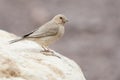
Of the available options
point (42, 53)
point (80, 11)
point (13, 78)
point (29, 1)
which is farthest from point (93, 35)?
point (13, 78)

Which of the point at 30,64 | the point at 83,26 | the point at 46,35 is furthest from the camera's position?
the point at 83,26

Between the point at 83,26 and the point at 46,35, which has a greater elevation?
the point at 83,26

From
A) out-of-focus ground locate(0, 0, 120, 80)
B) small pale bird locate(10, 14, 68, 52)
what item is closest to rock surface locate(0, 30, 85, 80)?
small pale bird locate(10, 14, 68, 52)

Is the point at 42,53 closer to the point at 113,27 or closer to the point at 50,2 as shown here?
the point at 113,27

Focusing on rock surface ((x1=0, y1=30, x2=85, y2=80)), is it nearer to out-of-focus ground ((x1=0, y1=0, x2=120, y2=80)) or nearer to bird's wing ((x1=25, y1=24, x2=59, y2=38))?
bird's wing ((x1=25, y1=24, x2=59, y2=38))

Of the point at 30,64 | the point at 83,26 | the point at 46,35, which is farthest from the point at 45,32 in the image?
the point at 83,26

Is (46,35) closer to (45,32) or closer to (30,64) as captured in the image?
(45,32)

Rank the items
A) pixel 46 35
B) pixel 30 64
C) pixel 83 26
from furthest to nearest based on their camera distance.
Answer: pixel 83 26 → pixel 46 35 → pixel 30 64

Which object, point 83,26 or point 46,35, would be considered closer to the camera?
point 46,35
